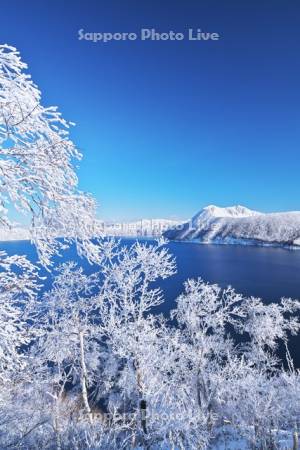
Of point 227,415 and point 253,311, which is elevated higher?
point 253,311

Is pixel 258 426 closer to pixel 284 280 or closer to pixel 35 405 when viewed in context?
pixel 35 405

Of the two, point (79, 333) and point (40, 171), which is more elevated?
point (40, 171)

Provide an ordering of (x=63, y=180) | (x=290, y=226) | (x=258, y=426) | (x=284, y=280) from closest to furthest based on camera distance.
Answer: (x=63, y=180), (x=258, y=426), (x=284, y=280), (x=290, y=226)

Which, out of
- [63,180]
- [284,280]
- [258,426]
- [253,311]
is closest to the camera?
[63,180]

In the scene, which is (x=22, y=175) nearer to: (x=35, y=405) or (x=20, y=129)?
(x=20, y=129)

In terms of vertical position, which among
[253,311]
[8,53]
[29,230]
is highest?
[8,53]

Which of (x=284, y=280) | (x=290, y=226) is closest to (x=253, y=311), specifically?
(x=284, y=280)

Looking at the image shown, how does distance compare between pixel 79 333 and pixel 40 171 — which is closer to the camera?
pixel 40 171

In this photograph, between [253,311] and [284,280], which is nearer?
[253,311]

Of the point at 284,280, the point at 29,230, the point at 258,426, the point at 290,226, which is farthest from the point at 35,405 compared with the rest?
the point at 290,226
